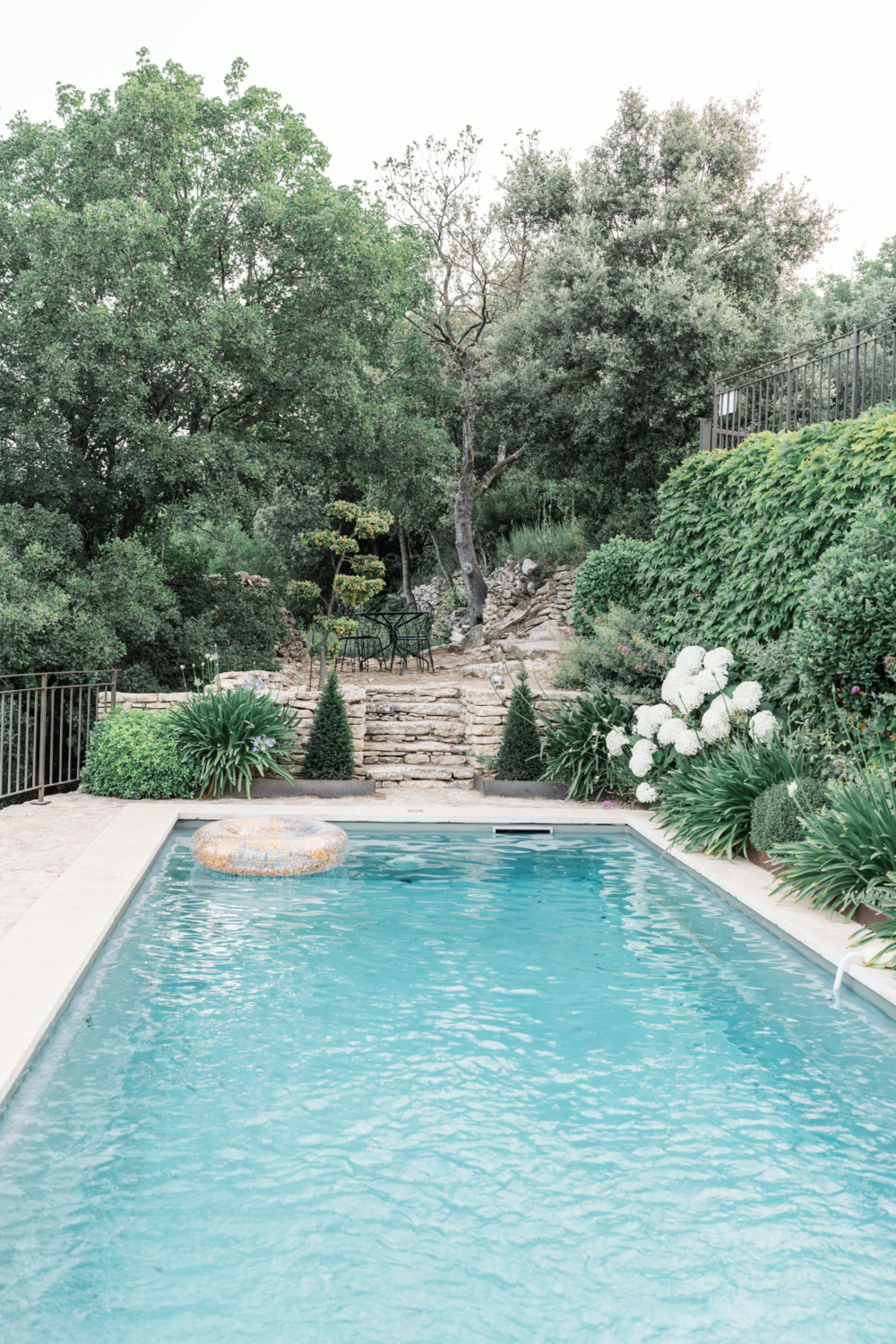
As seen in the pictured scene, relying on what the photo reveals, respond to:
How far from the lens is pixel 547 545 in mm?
18828

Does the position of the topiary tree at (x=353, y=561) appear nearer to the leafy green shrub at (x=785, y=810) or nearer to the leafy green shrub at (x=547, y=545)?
the leafy green shrub at (x=547, y=545)

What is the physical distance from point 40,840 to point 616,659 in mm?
5928

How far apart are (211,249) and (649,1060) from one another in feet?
42.3

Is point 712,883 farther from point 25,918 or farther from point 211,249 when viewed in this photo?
point 211,249

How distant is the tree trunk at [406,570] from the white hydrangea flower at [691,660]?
14010 millimetres

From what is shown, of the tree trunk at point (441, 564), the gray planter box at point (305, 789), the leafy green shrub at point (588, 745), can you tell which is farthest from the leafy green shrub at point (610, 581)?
the tree trunk at point (441, 564)

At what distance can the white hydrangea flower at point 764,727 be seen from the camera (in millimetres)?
7349

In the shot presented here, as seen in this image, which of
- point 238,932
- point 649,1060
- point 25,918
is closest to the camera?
point 649,1060

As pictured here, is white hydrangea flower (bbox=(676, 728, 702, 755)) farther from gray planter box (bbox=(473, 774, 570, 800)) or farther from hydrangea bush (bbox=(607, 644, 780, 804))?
gray planter box (bbox=(473, 774, 570, 800))

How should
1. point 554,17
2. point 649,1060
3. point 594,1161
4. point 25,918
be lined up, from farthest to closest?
point 554,17 → point 25,918 → point 649,1060 → point 594,1161

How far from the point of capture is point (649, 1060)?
3934mm

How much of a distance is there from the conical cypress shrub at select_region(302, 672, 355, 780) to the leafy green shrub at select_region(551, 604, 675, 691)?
247cm

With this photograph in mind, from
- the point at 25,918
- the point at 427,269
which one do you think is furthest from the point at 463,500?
the point at 25,918

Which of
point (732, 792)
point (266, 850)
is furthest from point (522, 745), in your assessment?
point (266, 850)
